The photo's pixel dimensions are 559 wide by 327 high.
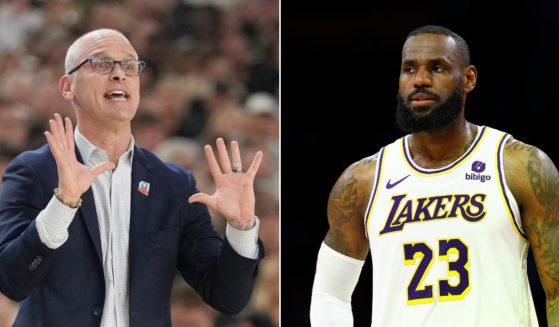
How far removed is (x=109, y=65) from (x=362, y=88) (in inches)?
50.4

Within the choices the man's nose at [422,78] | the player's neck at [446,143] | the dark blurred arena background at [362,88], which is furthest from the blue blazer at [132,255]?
the man's nose at [422,78]

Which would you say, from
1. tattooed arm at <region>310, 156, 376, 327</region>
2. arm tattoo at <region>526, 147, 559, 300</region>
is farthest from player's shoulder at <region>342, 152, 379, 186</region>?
arm tattoo at <region>526, 147, 559, 300</region>

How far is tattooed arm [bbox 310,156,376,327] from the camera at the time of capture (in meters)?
3.16

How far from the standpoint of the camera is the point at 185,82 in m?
3.85

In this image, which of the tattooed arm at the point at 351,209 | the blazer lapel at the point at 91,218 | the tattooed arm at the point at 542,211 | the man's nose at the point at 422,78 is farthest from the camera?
Result: the blazer lapel at the point at 91,218

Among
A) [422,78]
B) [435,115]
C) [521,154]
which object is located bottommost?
[521,154]

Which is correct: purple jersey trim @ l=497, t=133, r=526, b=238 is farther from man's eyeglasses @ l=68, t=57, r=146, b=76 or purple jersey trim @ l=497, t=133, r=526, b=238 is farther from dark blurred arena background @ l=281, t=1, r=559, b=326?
man's eyeglasses @ l=68, t=57, r=146, b=76

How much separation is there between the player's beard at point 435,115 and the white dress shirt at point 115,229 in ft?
3.07

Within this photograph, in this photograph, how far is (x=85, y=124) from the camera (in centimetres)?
364

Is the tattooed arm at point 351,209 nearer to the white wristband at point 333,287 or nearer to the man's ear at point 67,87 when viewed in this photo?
the white wristband at point 333,287

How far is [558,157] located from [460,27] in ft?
2.35

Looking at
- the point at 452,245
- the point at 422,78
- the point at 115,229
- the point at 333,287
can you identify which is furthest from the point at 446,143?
the point at 115,229

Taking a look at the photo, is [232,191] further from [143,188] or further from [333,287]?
[333,287]

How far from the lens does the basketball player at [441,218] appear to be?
286cm
